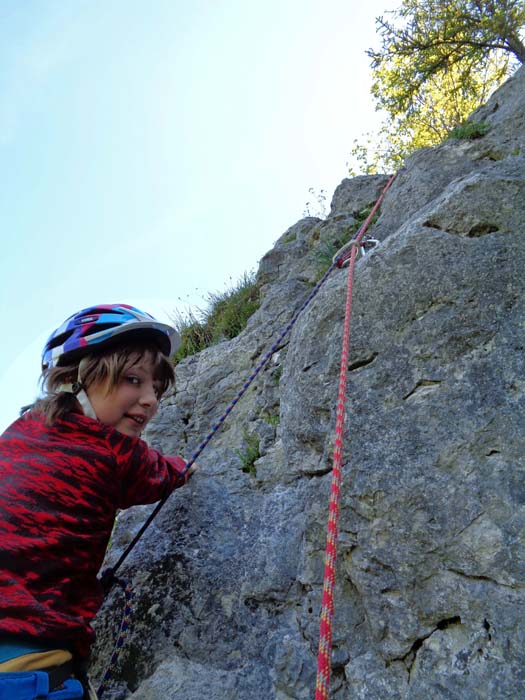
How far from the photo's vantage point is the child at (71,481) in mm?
1800

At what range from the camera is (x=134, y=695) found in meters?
2.37

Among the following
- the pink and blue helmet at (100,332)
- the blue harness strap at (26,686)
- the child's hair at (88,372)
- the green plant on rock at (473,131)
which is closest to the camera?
the blue harness strap at (26,686)

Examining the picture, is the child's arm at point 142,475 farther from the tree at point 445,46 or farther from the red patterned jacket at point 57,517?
the tree at point 445,46

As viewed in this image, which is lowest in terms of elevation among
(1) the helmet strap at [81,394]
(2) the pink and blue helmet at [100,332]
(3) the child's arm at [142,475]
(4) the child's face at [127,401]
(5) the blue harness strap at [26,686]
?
(5) the blue harness strap at [26,686]

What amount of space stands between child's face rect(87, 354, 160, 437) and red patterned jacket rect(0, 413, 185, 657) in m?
0.08

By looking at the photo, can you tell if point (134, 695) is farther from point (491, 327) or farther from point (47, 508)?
point (491, 327)

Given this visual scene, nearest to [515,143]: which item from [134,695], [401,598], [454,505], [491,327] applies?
[491,327]

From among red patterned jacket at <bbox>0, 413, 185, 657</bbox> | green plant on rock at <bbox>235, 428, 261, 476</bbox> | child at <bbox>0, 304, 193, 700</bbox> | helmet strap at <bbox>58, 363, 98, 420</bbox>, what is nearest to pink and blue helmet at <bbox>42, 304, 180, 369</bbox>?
child at <bbox>0, 304, 193, 700</bbox>

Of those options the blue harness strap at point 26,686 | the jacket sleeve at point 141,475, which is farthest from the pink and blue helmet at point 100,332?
the blue harness strap at point 26,686

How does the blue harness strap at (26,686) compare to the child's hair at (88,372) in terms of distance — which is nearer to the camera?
the blue harness strap at (26,686)

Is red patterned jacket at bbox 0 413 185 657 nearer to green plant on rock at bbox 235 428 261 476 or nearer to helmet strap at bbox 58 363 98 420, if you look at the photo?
helmet strap at bbox 58 363 98 420

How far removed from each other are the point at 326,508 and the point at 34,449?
4.54ft

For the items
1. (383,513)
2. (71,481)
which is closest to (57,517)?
(71,481)

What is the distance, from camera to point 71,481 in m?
2.07
